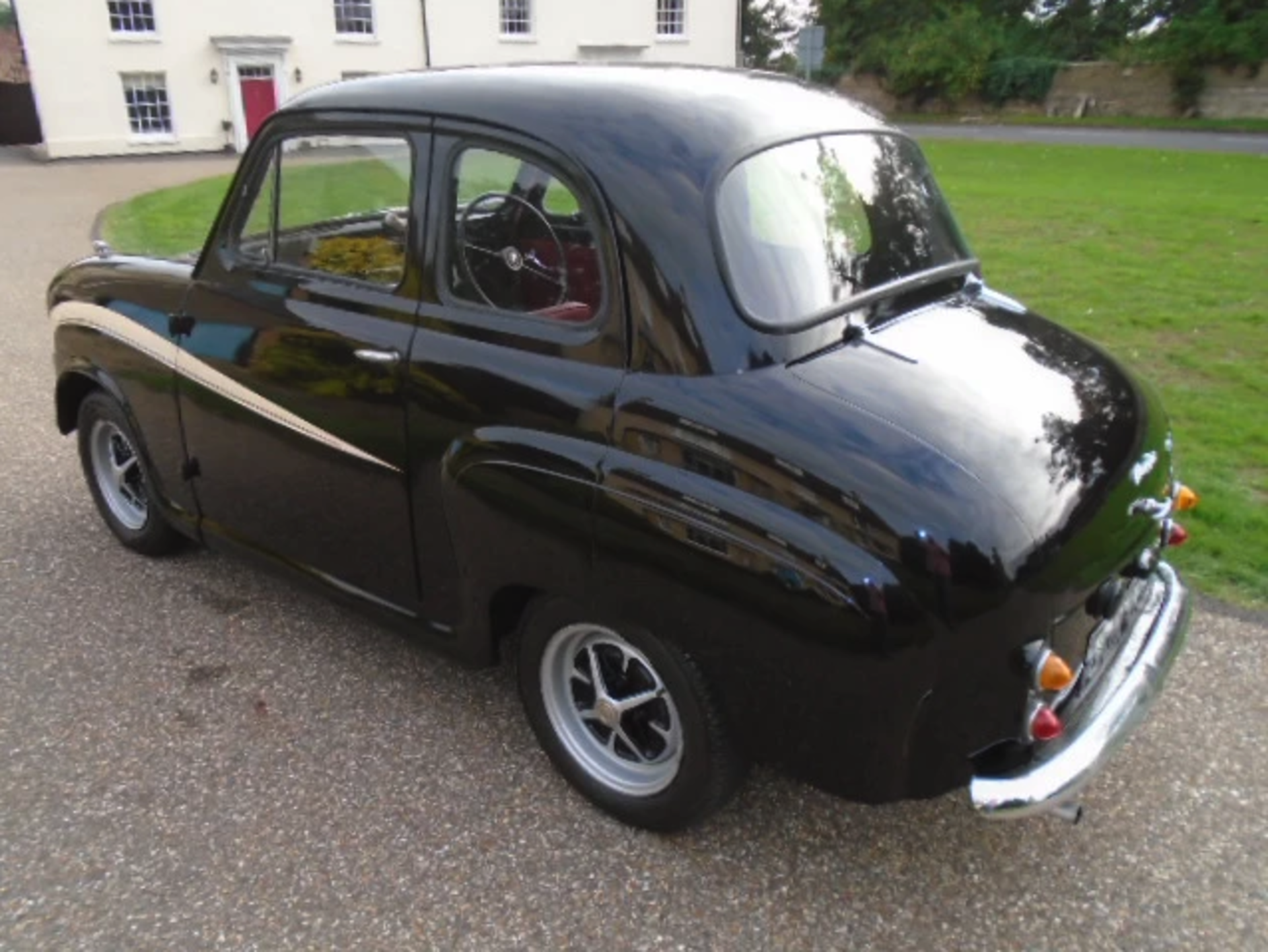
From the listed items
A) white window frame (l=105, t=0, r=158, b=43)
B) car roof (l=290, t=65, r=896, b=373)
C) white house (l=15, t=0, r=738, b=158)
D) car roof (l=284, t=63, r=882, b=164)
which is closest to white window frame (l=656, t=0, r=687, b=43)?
white house (l=15, t=0, r=738, b=158)

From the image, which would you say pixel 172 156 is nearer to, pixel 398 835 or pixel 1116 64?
pixel 398 835

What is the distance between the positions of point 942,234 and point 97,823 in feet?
9.89

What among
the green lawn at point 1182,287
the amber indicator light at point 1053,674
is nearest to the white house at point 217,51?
the green lawn at point 1182,287

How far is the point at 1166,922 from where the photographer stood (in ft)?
7.91

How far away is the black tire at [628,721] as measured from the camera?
2.45m

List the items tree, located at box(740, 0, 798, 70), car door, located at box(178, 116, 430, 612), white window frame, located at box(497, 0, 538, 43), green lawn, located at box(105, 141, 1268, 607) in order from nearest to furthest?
car door, located at box(178, 116, 430, 612)
green lawn, located at box(105, 141, 1268, 607)
white window frame, located at box(497, 0, 538, 43)
tree, located at box(740, 0, 798, 70)

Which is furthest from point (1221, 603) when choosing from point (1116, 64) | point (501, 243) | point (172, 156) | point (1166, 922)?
point (1116, 64)

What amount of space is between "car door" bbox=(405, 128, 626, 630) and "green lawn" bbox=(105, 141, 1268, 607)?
0.08m

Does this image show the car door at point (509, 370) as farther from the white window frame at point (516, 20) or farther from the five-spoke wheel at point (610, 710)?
the white window frame at point (516, 20)

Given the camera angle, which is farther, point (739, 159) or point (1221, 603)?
point (1221, 603)

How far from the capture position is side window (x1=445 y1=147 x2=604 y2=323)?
2736 mm

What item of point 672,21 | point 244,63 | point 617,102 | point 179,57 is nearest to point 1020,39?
point 672,21

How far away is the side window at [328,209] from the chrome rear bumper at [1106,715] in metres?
2.18

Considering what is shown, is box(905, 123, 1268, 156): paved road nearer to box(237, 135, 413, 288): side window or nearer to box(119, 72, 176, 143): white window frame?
box(119, 72, 176, 143): white window frame
